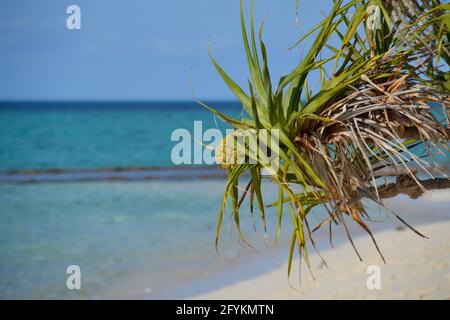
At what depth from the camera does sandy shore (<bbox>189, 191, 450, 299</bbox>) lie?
7598 mm

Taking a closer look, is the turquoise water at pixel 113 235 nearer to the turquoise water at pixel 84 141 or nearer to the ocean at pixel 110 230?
the ocean at pixel 110 230

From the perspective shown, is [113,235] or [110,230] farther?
[110,230]

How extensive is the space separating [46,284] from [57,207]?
708cm

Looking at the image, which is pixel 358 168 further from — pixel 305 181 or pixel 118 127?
pixel 118 127

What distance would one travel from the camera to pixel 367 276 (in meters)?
8.16

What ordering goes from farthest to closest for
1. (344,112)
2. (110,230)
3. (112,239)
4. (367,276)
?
(110,230), (112,239), (367,276), (344,112)

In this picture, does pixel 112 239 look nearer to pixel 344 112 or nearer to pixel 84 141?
pixel 344 112

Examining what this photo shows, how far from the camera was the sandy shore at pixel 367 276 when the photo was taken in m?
7.60

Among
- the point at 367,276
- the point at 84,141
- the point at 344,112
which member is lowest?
the point at 367,276

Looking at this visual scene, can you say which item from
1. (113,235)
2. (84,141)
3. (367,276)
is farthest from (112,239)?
(84,141)

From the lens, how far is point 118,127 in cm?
5278

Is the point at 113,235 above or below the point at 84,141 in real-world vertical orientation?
below

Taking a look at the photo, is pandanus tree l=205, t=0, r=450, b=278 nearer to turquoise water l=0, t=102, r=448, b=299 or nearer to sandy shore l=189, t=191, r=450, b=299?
turquoise water l=0, t=102, r=448, b=299
